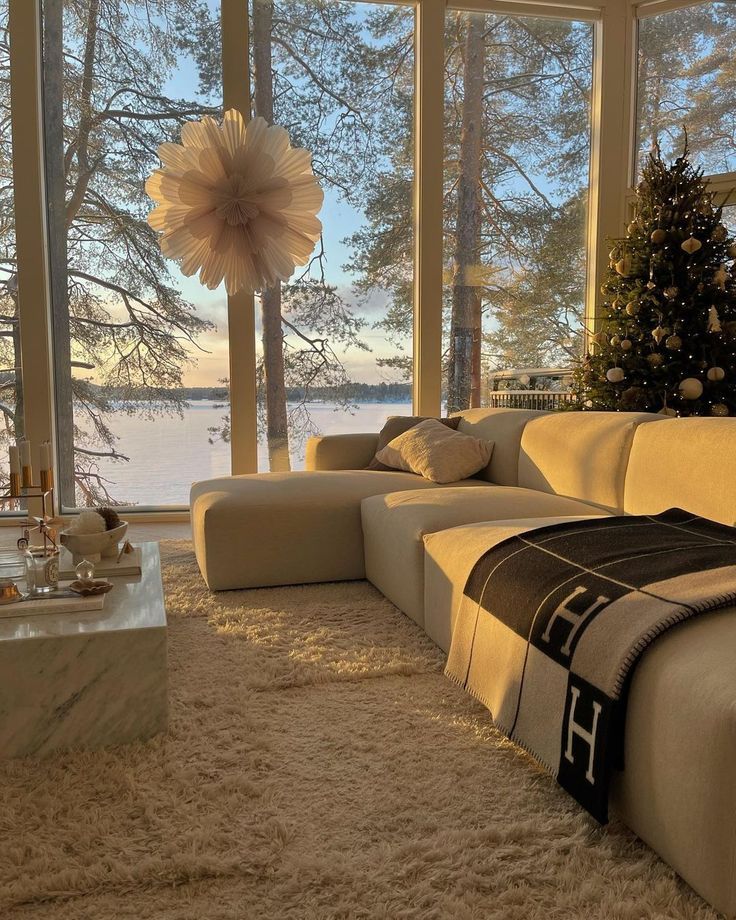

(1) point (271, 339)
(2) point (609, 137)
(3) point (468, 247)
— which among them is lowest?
(1) point (271, 339)

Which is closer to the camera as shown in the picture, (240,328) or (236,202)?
(236,202)

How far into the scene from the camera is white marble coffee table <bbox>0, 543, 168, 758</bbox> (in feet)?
5.28

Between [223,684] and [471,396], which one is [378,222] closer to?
[471,396]

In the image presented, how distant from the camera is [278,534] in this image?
2.96 m

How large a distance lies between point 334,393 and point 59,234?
2.08m

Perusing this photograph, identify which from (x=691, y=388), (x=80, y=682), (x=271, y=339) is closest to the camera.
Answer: (x=80, y=682)

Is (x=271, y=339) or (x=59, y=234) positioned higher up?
(x=59, y=234)

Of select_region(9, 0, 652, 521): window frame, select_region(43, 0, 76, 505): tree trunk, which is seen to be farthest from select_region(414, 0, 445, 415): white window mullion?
select_region(43, 0, 76, 505): tree trunk

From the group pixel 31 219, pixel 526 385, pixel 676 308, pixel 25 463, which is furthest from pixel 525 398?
pixel 25 463

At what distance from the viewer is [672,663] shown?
4.08 ft

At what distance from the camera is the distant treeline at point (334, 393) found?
5.01 m

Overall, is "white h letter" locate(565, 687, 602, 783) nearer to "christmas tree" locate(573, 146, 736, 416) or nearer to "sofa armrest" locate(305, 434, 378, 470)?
"sofa armrest" locate(305, 434, 378, 470)

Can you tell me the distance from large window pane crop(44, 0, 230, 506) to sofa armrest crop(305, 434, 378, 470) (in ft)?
4.17

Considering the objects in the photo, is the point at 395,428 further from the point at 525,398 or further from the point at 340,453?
the point at 525,398
